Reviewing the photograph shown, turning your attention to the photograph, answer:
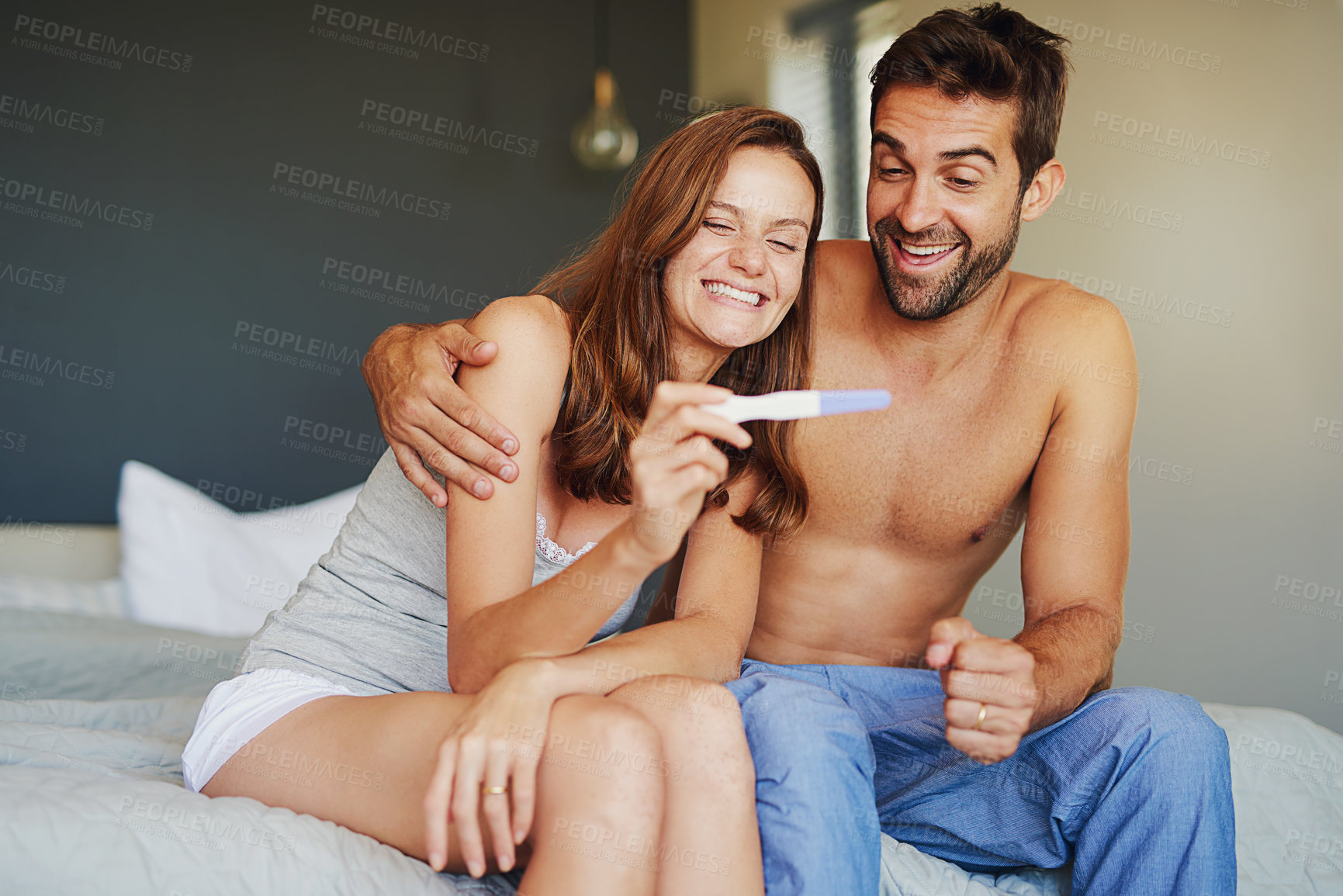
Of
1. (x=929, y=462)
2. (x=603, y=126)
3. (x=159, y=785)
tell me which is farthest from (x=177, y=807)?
(x=603, y=126)

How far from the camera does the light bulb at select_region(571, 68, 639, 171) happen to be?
Answer: 3.37 meters

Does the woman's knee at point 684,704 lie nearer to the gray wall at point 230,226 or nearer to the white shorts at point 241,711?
the white shorts at point 241,711

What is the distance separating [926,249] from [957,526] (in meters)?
0.47

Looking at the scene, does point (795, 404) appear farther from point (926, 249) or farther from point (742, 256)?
point (926, 249)

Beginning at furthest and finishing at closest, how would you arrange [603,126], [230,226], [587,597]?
Result: 1. [603,126]
2. [230,226]
3. [587,597]

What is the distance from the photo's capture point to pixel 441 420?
1.25 meters

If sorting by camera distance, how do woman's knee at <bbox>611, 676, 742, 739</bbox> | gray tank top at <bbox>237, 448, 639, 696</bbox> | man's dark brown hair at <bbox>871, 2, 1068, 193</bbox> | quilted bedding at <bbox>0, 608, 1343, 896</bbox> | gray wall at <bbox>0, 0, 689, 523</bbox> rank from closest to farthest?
quilted bedding at <bbox>0, 608, 1343, 896</bbox> < woman's knee at <bbox>611, 676, 742, 739</bbox> < gray tank top at <bbox>237, 448, 639, 696</bbox> < man's dark brown hair at <bbox>871, 2, 1068, 193</bbox> < gray wall at <bbox>0, 0, 689, 523</bbox>

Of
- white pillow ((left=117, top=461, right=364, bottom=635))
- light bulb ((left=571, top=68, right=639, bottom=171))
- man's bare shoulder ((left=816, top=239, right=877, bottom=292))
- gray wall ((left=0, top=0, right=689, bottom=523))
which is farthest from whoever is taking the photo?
light bulb ((left=571, top=68, right=639, bottom=171))

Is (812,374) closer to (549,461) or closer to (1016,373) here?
(1016,373)

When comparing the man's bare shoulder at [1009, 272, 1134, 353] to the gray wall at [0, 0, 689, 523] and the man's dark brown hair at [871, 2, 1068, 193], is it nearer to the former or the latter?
the man's dark brown hair at [871, 2, 1068, 193]

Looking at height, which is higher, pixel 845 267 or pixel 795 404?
pixel 845 267

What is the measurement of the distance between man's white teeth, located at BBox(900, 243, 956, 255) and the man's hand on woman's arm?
75 centimetres

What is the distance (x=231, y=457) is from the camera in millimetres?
2842

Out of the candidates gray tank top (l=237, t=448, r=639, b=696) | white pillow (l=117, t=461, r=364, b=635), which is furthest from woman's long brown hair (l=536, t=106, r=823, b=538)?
white pillow (l=117, t=461, r=364, b=635)
